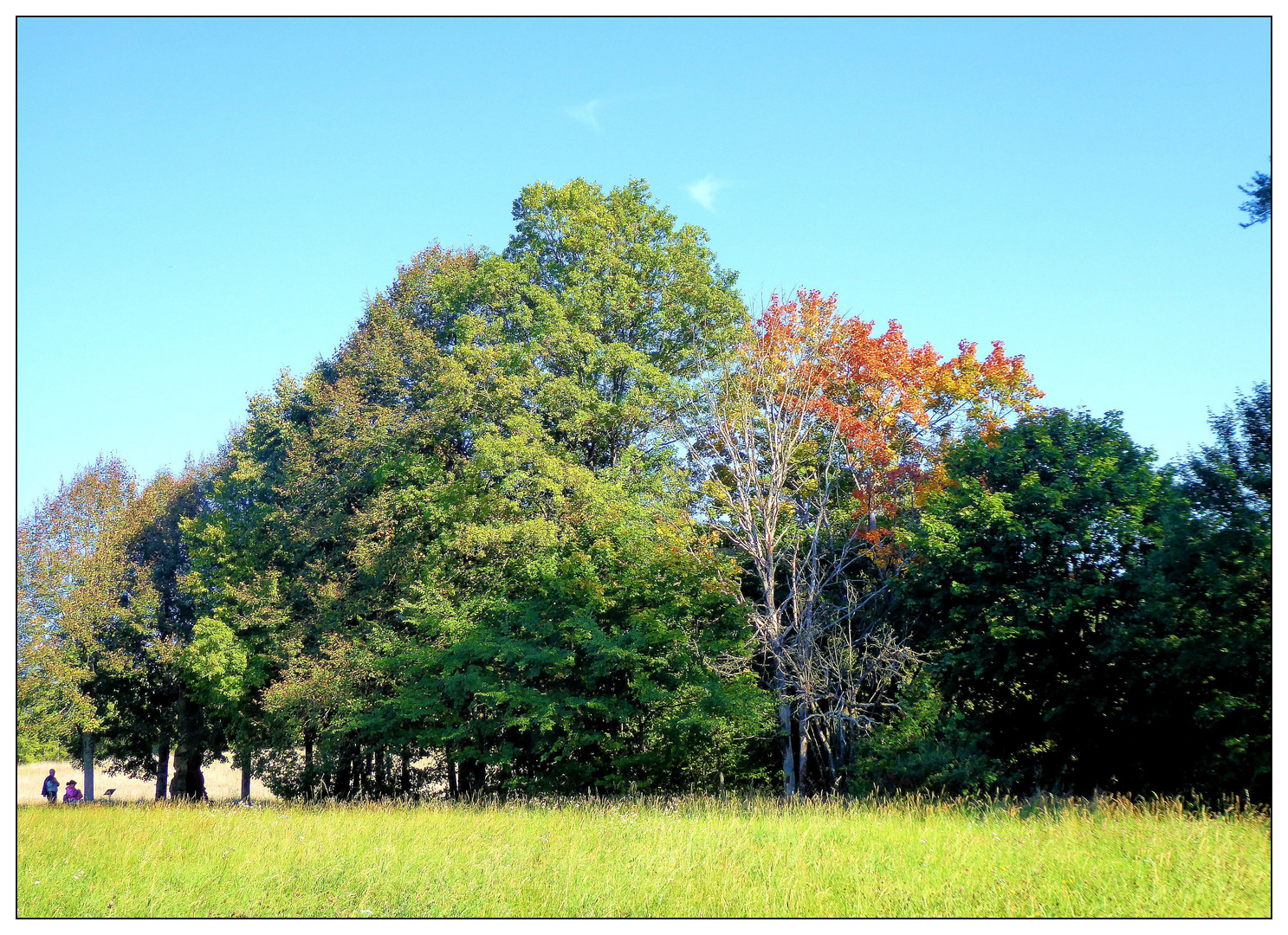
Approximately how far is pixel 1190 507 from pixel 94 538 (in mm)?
30630

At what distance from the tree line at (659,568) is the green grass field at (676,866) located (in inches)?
148

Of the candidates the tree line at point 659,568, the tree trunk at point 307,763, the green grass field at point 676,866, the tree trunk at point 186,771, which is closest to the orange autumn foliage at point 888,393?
the tree line at point 659,568

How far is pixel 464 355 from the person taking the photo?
21.8 meters

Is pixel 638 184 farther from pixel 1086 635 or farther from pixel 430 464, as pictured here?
pixel 1086 635

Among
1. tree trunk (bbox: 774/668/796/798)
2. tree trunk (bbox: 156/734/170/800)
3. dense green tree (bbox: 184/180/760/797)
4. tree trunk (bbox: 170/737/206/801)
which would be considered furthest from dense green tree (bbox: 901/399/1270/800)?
tree trunk (bbox: 156/734/170/800)

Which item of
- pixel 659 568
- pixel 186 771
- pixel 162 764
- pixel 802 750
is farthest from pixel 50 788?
pixel 802 750

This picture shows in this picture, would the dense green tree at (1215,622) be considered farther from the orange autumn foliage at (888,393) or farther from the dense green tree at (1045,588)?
the orange autumn foliage at (888,393)

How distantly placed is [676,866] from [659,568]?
11311 millimetres

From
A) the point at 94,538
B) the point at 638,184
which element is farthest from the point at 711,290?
the point at 94,538

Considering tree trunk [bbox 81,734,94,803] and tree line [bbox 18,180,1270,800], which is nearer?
tree line [bbox 18,180,1270,800]

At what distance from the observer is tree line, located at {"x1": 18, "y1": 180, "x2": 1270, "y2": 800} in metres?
15.6

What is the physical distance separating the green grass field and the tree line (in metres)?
3.77

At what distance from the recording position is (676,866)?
9.54 metres

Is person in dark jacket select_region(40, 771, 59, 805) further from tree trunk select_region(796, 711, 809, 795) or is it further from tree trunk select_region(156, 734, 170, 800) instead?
tree trunk select_region(796, 711, 809, 795)
